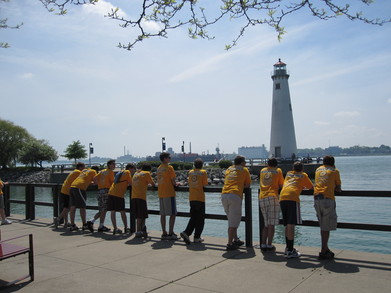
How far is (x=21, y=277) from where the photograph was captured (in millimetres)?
5457

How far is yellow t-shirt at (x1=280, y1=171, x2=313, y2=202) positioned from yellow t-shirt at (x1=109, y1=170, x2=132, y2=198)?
12.0ft

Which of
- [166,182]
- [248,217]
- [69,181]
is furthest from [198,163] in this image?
[69,181]

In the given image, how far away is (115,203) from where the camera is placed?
847 centimetres

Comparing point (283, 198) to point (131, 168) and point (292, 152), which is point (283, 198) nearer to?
point (131, 168)

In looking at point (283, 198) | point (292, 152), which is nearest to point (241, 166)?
point (283, 198)

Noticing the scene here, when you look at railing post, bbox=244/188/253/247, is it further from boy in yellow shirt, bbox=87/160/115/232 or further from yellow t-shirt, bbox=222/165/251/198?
boy in yellow shirt, bbox=87/160/115/232

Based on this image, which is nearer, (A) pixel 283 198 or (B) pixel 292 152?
(A) pixel 283 198

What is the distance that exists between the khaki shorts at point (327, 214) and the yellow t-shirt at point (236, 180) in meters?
1.41

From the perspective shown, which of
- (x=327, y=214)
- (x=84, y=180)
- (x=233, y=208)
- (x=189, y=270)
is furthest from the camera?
(x=84, y=180)

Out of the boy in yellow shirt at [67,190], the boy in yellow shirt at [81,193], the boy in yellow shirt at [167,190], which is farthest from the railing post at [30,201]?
the boy in yellow shirt at [167,190]

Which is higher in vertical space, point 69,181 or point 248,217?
point 69,181

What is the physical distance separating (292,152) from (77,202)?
161 ft

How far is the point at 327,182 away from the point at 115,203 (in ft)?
15.2

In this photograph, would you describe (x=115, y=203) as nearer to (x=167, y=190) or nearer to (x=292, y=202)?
(x=167, y=190)
